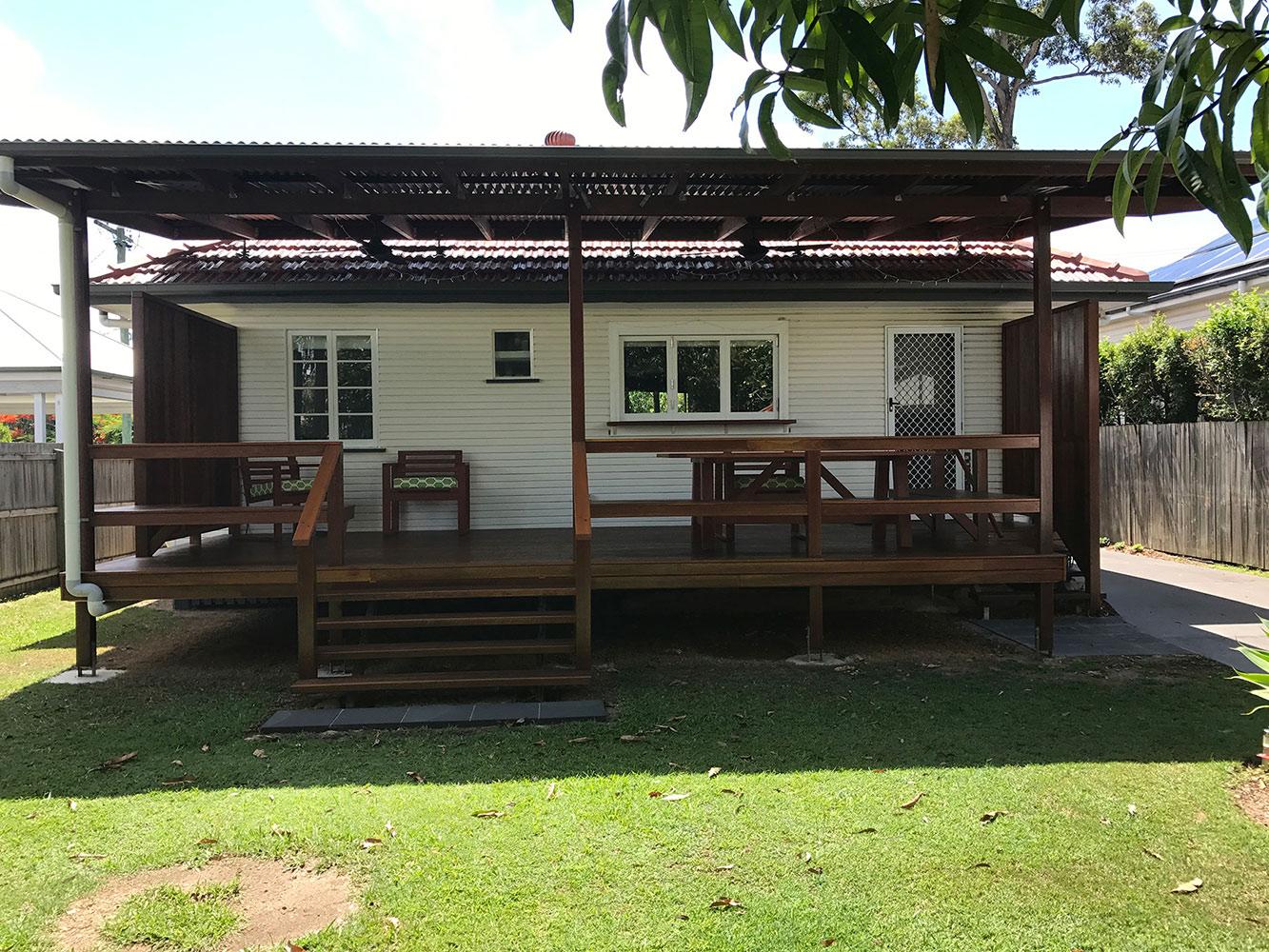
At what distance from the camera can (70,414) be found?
592cm

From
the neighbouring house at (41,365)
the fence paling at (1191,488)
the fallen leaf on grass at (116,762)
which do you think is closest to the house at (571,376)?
the fallen leaf on grass at (116,762)

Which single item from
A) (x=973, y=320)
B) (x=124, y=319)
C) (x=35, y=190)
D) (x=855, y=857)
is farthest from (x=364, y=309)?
(x=855, y=857)

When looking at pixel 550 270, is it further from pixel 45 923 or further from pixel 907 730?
pixel 45 923

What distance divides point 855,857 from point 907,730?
66.2 inches

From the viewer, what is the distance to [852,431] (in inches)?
350

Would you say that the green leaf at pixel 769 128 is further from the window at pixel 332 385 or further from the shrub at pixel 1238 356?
the shrub at pixel 1238 356

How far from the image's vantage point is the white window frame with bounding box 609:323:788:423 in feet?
28.7

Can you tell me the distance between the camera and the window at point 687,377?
28.8 feet

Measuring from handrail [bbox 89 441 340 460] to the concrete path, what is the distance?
6789 millimetres

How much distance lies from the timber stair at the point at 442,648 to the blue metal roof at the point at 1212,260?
13184 mm

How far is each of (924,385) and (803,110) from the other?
316 inches

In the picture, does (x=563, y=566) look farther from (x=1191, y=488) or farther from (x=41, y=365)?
(x=41, y=365)

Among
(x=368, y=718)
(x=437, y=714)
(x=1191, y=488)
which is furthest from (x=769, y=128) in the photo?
(x=1191, y=488)

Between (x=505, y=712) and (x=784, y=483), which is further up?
(x=784, y=483)
